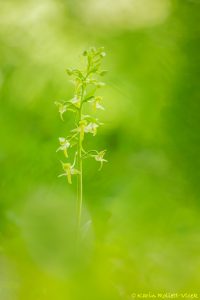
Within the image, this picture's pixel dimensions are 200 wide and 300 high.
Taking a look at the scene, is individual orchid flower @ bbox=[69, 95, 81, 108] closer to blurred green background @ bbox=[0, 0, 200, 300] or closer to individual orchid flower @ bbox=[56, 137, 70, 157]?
individual orchid flower @ bbox=[56, 137, 70, 157]

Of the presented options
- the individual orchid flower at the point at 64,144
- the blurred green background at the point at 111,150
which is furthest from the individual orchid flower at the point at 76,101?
the blurred green background at the point at 111,150

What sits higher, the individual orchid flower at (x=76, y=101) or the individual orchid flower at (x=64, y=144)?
the individual orchid flower at (x=76, y=101)

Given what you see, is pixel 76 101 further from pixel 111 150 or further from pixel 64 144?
pixel 111 150

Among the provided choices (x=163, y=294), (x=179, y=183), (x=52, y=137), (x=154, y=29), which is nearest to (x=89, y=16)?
(x=154, y=29)

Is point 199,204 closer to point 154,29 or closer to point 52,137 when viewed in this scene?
point 52,137

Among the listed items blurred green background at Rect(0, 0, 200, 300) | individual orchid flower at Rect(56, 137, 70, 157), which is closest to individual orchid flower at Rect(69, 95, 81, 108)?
individual orchid flower at Rect(56, 137, 70, 157)

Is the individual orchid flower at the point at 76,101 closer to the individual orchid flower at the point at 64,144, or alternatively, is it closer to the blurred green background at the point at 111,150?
the individual orchid flower at the point at 64,144

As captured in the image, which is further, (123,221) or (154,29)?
(154,29)

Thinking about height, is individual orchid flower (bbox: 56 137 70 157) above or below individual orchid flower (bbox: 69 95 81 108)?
below
